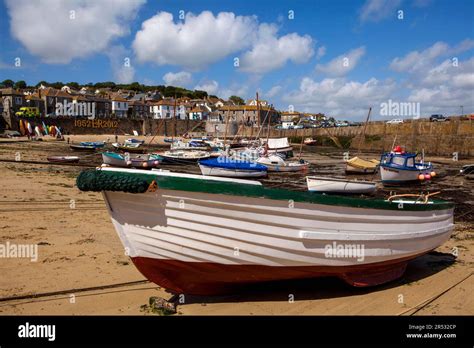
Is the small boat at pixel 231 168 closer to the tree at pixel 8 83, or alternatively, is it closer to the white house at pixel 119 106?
the white house at pixel 119 106

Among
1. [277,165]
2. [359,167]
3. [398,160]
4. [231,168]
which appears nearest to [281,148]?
[277,165]

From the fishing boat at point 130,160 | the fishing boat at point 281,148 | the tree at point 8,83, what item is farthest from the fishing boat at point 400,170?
the tree at point 8,83

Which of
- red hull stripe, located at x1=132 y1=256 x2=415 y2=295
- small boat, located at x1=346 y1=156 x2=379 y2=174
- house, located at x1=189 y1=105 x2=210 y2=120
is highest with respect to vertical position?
house, located at x1=189 y1=105 x2=210 y2=120

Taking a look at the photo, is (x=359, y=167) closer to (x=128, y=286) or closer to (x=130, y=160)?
(x=130, y=160)

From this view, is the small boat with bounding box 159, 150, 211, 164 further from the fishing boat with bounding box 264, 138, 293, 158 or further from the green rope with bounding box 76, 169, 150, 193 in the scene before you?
the green rope with bounding box 76, 169, 150, 193

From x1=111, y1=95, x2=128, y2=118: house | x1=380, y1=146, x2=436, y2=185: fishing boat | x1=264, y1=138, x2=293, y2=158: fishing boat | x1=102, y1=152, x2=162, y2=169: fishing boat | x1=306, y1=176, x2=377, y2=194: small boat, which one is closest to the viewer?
x1=306, y1=176, x2=377, y2=194: small boat

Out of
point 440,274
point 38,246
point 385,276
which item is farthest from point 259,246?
point 38,246

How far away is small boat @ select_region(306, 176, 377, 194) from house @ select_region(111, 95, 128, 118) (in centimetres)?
8086

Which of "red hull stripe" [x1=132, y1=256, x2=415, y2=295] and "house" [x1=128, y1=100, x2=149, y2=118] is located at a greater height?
"house" [x1=128, y1=100, x2=149, y2=118]

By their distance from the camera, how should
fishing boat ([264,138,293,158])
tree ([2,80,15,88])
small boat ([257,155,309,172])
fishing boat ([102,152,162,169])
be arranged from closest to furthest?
fishing boat ([102,152,162,169]), small boat ([257,155,309,172]), fishing boat ([264,138,293,158]), tree ([2,80,15,88])

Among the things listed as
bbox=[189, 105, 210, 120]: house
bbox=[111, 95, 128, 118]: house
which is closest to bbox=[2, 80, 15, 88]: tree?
bbox=[111, 95, 128, 118]: house

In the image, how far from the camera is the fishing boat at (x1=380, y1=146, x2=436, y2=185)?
2333cm
